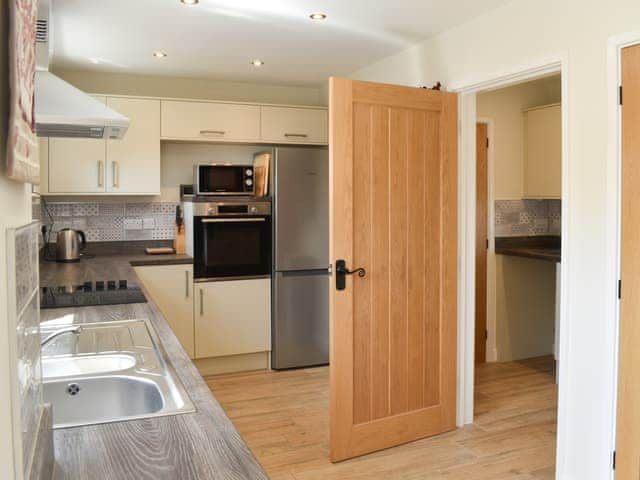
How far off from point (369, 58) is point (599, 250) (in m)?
2.29

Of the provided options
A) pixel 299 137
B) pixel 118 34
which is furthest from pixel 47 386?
pixel 299 137

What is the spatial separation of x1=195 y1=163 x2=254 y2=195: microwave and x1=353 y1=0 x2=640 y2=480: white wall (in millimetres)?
2329

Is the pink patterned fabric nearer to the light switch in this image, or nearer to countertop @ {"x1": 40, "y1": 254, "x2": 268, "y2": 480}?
countertop @ {"x1": 40, "y1": 254, "x2": 268, "y2": 480}

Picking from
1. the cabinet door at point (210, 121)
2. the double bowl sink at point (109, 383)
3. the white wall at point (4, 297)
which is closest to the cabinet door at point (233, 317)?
the cabinet door at point (210, 121)

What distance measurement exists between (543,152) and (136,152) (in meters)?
3.26

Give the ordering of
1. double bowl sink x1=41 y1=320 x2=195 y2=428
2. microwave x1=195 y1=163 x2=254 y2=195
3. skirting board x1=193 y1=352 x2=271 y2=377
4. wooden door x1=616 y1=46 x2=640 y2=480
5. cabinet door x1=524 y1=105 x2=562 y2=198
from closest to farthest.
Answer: double bowl sink x1=41 y1=320 x2=195 y2=428, wooden door x1=616 y1=46 x2=640 y2=480, microwave x1=195 y1=163 x2=254 y2=195, skirting board x1=193 y1=352 x2=271 y2=377, cabinet door x1=524 y1=105 x2=562 y2=198

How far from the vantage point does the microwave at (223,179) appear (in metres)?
4.41

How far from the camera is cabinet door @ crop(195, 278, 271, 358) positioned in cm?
442

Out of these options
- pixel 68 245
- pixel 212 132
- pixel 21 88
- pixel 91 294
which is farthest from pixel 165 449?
pixel 212 132

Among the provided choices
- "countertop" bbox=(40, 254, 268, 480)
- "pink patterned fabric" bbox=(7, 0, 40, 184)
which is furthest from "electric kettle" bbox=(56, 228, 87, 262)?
"pink patterned fabric" bbox=(7, 0, 40, 184)

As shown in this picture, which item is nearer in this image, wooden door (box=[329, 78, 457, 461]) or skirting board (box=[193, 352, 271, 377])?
A: wooden door (box=[329, 78, 457, 461])

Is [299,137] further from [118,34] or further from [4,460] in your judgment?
[4,460]

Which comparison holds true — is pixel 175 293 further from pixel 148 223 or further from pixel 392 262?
pixel 392 262

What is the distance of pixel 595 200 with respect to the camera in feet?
8.11
